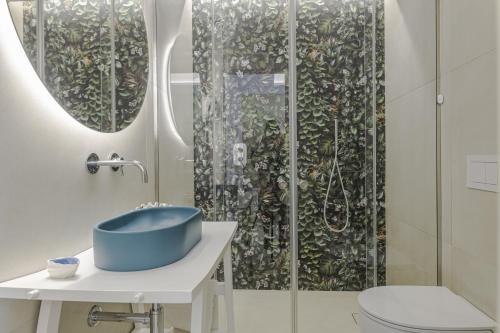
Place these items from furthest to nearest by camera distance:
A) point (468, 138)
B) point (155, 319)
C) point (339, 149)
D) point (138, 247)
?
point (339, 149), point (468, 138), point (155, 319), point (138, 247)

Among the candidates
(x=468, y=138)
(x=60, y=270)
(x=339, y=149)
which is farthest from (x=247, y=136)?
(x=60, y=270)

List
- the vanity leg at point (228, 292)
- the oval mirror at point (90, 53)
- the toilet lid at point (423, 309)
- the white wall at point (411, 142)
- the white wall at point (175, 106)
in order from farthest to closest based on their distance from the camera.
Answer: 1. the white wall at point (175, 106)
2. the white wall at point (411, 142)
3. the vanity leg at point (228, 292)
4. the toilet lid at point (423, 309)
5. the oval mirror at point (90, 53)

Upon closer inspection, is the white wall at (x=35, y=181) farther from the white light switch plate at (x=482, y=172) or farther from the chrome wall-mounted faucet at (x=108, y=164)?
the white light switch plate at (x=482, y=172)

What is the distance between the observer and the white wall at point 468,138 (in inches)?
49.8

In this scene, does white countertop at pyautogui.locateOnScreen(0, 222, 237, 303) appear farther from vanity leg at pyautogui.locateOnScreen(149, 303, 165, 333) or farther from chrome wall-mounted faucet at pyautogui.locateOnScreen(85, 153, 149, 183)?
chrome wall-mounted faucet at pyautogui.locateOnScreen(85, 153, 149, 183)

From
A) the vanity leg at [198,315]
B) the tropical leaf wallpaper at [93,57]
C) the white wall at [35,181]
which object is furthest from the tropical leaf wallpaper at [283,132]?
the vanity leg at [198,315]

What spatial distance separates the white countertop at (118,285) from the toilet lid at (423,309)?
743mm

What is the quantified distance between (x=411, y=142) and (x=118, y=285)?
189 centimetres

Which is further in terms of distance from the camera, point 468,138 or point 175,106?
point 175,106

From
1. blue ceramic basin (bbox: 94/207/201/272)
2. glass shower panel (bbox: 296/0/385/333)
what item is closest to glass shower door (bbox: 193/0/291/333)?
glass shower panel (bbox: 296/0/385/333)

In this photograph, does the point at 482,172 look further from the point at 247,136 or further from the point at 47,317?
the point at 47,317

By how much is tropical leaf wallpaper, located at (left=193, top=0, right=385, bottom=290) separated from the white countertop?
124cm

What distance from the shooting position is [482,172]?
1.31m

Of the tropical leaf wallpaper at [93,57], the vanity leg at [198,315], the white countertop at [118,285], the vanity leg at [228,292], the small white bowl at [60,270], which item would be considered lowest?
the vanity leg at [228,292]
